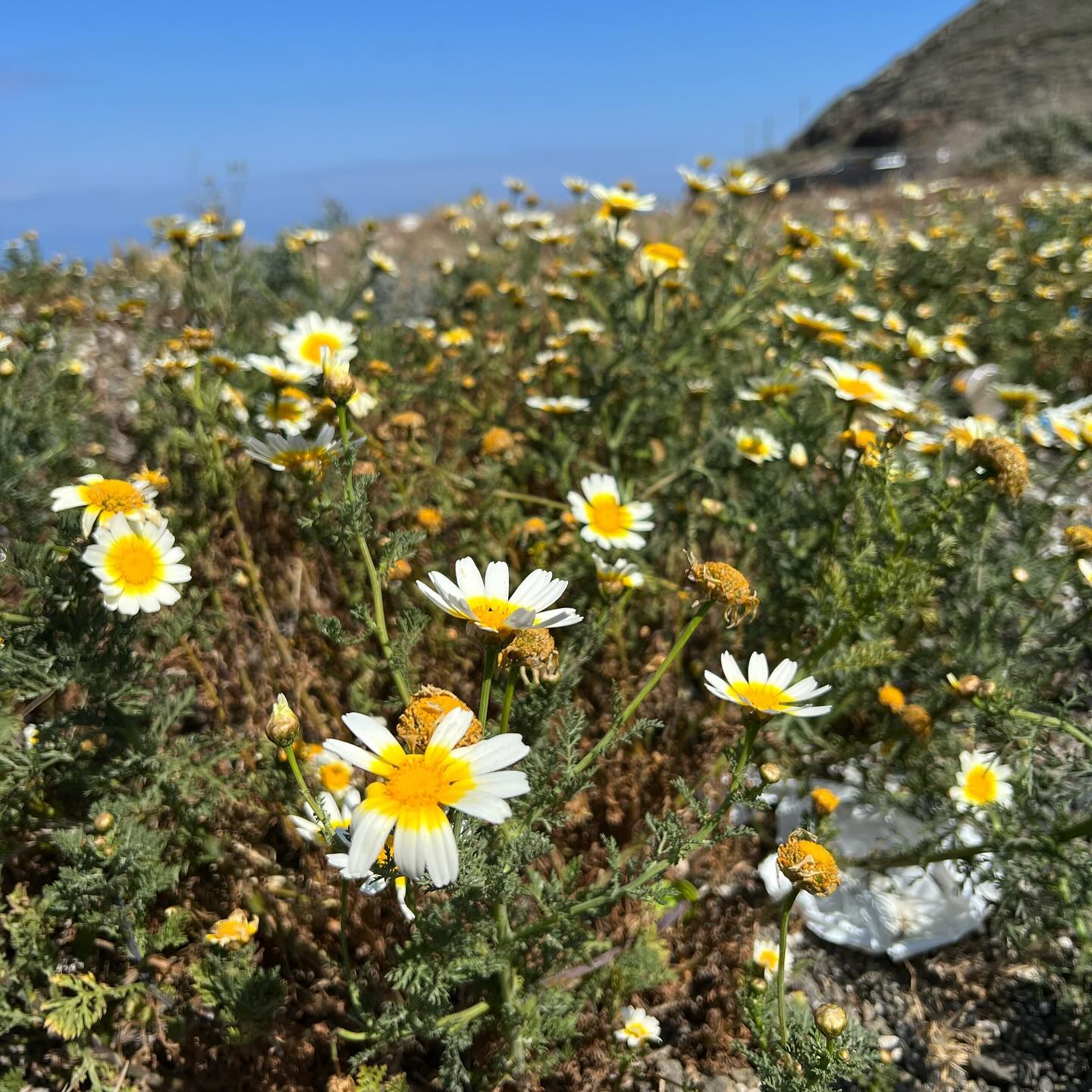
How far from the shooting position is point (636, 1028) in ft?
5.92

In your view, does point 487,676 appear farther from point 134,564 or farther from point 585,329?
point 585,329

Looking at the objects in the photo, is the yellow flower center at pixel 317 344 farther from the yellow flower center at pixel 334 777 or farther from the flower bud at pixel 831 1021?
the flower bud at pixel 831 1021

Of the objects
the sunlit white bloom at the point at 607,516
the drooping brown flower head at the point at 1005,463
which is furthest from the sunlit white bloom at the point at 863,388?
the sunlit white bloom at the point at 607,516

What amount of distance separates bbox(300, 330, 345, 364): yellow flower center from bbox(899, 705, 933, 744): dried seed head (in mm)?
2096

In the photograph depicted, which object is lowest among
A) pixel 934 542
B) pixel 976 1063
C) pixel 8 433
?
pixel 976 1063

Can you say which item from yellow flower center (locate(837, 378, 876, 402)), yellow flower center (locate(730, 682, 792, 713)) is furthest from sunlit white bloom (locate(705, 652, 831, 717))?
yellow flower center (locate(837, 378, 876, 402))

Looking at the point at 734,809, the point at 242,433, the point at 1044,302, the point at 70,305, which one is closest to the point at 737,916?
the point at 734,809

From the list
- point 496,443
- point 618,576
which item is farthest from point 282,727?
point 496,443

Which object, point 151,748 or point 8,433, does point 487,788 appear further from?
point 8,433

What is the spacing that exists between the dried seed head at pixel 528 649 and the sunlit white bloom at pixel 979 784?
1.37m

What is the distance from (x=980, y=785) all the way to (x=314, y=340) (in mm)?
2505

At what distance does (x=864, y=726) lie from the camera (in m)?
2.61

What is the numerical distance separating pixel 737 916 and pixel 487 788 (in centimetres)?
139

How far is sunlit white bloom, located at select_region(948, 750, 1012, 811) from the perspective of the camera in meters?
2.04
